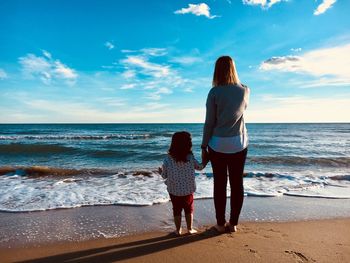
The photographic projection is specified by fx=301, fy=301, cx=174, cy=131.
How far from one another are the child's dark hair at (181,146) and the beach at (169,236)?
0.88m

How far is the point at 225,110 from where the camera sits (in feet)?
10.3

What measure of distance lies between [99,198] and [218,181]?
2.83m

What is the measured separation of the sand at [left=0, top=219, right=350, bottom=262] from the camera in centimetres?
272

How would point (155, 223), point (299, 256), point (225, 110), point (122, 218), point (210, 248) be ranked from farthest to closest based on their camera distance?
point (122, 218), point (155, 223), point (225, 110), point (210, 248), point (299, 256)

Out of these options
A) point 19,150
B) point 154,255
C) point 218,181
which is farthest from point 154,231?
point 19,150

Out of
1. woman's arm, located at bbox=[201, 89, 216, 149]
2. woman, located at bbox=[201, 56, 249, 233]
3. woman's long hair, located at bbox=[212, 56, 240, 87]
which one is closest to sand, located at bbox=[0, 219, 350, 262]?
woman, located at bbox=[201, 56, 249, 233]

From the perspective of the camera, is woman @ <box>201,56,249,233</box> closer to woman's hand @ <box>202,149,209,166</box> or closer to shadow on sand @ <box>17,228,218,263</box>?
woman's hand @ <box>202,149,209,166</box>

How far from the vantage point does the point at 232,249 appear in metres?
2.89

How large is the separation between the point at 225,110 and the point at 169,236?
1529mm

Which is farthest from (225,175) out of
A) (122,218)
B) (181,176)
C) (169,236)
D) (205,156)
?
(122,218)

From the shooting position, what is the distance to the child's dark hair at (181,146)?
10.9ft

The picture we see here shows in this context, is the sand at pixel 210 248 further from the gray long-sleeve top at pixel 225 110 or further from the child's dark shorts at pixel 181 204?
the gray long-sleeve top at pixel 225 110

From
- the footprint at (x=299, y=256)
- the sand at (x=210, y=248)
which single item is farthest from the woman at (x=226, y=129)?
the footprint at (x=299, y=256)

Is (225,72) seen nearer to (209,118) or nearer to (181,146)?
(209,118)
